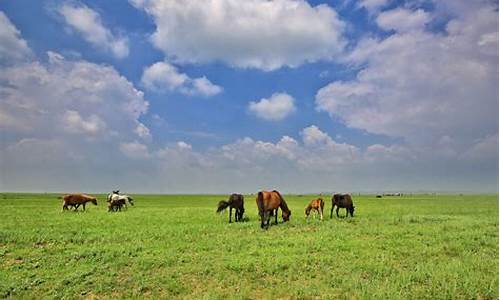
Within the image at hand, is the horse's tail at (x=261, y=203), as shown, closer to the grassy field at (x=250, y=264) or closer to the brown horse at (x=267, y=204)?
the brown horse at (x=267, y=204)

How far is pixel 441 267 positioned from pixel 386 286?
2.60 m

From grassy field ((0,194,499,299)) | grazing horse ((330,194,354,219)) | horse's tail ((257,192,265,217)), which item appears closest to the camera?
grassy field ((0,194,499,299))

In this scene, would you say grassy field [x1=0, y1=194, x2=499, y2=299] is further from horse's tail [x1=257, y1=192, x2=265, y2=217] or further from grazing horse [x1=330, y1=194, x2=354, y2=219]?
grazing horse [x1=330, y1=194, x2=354, y2=219]

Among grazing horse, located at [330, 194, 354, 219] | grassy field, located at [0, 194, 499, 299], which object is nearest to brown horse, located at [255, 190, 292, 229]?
grassy field, located at [0, 194, 499, 299]

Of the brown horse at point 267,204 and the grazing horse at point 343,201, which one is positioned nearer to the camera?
the brown horse at point 267,204

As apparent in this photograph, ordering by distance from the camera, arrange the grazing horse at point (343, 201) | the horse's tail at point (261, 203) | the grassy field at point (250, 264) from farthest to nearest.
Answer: the grazing horse at point (343, 201) → the horse's tail at point (261, 203) → the grassy field at point (250, 264)

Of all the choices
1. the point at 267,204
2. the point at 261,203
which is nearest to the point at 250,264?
the point at 261,203

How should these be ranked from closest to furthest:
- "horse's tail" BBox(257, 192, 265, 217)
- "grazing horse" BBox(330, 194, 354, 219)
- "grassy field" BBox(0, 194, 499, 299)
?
"grassy field" BBox(0, 194, 499, 299), "horse's tail" BBox(257, 192, 265, 217), "grazing horse" BBox(330, 194, 354, 219)

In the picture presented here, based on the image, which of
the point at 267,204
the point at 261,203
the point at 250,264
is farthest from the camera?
the point at 267,204

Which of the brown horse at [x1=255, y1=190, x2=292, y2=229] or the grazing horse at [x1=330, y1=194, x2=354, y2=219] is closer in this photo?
the brown horse at [x1=255, y1=190, x2=292, y2=229]

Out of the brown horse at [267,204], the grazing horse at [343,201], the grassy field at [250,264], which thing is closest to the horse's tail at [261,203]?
the brown horse at [267,204]

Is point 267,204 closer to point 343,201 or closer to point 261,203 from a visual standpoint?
point 261,203

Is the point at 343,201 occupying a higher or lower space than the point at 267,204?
higher

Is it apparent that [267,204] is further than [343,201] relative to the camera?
No
